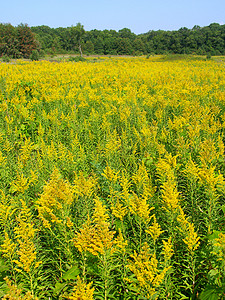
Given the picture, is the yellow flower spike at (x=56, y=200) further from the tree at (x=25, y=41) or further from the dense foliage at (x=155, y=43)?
the dense foliage at (x=155, y=43)

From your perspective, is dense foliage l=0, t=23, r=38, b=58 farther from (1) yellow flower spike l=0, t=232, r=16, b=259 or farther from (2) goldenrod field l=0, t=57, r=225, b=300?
(1) yellow flower spike l=0, t=232, r=16, b=259

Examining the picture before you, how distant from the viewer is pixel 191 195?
2826 millimetres

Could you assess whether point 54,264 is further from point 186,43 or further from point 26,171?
point 186,43

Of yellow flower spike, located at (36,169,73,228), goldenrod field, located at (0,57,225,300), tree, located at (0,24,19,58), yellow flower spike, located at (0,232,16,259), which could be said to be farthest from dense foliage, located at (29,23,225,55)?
yellow flower spike, located at (0,232,16,259)

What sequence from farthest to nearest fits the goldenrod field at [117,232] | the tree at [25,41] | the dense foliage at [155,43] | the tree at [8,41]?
the dense foliage at [155,43]
the tree at [25,41]
the tree at [8,41]
the goldenrod field at [117,232]

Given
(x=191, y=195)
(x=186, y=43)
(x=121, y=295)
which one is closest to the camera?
(x=121, y=295)

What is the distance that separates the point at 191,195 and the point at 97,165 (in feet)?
5.05

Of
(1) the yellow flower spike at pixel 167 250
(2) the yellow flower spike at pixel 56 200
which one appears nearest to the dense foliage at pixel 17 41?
(2) the yellow flower spike at pixel 56 200

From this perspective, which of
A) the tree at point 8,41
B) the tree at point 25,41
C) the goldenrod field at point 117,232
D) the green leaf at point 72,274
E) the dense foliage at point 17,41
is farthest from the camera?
the tree at point 25,41

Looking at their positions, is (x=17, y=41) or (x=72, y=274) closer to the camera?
(x=72, y=274)

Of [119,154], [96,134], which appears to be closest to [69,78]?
[96,134]

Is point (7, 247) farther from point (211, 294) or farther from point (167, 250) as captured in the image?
point (211, 294)

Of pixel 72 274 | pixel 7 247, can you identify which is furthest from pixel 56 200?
pixel 72 274

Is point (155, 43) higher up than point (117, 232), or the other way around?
point (155, 43)
